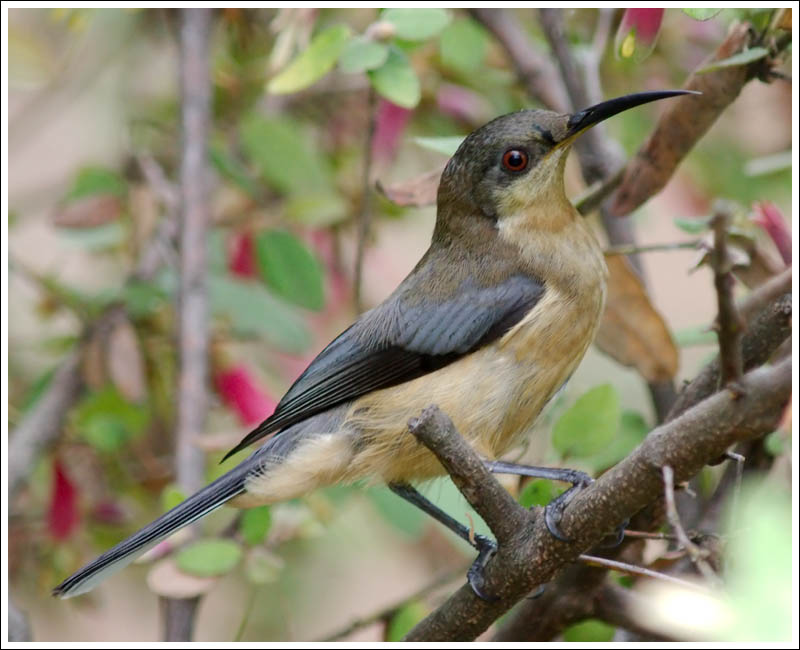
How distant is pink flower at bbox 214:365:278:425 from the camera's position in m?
3.40

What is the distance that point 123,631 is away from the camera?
4.90 meters

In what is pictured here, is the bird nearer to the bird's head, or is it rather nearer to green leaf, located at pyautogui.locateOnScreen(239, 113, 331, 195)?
the bird's head

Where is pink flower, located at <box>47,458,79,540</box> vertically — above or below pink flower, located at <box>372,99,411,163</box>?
below

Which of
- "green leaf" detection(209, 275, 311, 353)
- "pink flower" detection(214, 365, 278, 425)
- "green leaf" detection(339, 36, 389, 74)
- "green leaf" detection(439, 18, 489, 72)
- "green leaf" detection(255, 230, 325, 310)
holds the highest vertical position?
"green leaf" detection(439, 18, 489, 72)

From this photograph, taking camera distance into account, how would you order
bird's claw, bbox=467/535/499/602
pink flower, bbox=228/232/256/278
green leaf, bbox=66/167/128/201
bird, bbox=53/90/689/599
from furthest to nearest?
pink flower, bbox=228/232/256/278
green leaf, bbox=66/167/128/201
bird, bbox=53/90/689/599
bird's claw, bbox=467/535/499/602

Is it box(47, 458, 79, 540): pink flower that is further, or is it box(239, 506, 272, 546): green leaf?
box(47, 458, 79, 540): pink flower

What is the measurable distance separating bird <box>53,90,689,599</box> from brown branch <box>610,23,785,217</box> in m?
0.13

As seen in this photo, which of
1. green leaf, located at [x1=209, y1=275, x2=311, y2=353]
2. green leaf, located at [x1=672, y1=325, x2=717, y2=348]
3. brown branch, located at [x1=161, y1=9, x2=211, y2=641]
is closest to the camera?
green leaf, located at [x1=672, y1=325, x2=717, y2=348]

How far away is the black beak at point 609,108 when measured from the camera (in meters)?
2.43

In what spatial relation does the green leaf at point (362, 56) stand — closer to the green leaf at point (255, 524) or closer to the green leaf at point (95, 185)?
the green leaf at point (255, 524)

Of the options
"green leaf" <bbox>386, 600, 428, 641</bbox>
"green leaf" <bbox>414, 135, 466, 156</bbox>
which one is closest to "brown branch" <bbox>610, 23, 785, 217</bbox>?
A: "green leaf" <bbox>414, 135, 466, 156</bbox>

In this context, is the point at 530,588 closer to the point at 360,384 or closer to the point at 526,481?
the point at 526,481

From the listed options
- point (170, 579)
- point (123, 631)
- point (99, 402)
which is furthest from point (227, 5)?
point (123, 631)

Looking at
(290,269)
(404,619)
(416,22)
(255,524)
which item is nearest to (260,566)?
(255,524)
